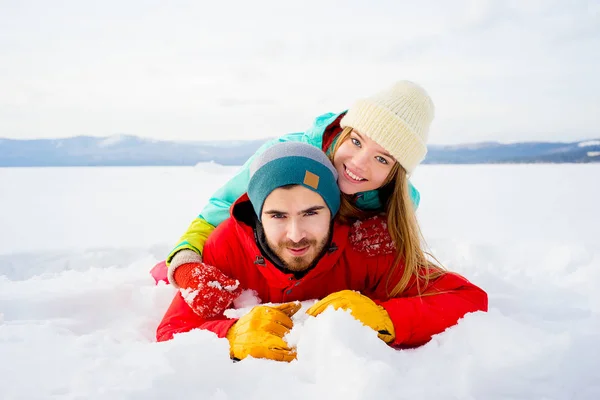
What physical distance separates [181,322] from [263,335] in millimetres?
662

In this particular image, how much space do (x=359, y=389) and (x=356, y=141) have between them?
1863mm

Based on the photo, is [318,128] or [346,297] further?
[318,128]

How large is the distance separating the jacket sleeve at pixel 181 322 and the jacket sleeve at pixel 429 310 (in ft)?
2.76

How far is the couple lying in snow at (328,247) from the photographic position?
2.30 meters

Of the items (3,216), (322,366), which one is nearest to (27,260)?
(3,216)

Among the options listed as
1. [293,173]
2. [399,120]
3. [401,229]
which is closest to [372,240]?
[401,229]

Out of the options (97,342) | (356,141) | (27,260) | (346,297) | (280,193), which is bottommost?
(27,260)

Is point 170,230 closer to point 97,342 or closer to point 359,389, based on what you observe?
point 97,342

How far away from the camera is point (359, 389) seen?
1487 millimetres

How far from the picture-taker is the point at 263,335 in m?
2.05

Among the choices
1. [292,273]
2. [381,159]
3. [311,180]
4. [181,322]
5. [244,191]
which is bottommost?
[181,322]

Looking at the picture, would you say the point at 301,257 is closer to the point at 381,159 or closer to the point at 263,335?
the point at 263,335

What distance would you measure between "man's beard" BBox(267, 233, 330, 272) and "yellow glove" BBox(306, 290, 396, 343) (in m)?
0.29

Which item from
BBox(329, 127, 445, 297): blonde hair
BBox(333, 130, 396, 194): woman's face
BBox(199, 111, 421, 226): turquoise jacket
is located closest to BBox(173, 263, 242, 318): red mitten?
BBox(199, 111, 421, 226): turquoise jacket
